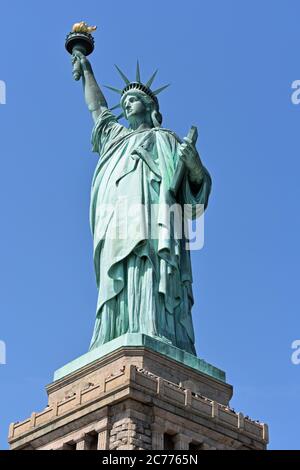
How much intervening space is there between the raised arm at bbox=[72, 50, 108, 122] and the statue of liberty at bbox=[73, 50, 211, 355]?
145 cm

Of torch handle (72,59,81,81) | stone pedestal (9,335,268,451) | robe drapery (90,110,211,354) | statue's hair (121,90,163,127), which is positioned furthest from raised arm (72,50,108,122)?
stone pedestal (9,335,268,451)

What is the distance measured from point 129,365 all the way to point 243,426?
357 cm

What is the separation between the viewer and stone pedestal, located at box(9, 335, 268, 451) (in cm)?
3080

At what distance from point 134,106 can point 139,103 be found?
0.71 ft

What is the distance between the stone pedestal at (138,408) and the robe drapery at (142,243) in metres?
1.18

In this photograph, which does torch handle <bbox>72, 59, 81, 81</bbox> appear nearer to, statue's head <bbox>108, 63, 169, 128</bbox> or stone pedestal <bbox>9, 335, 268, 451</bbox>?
statue's head <bbox>108, 63, 169, 128</bbox>

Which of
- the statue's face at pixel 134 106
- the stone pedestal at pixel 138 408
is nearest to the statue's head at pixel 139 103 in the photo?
the statue's face at pixel 134 106

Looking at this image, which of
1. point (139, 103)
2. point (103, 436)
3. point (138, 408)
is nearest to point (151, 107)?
point (139, 103)

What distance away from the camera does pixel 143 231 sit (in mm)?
35062

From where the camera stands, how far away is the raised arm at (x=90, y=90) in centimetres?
4009
